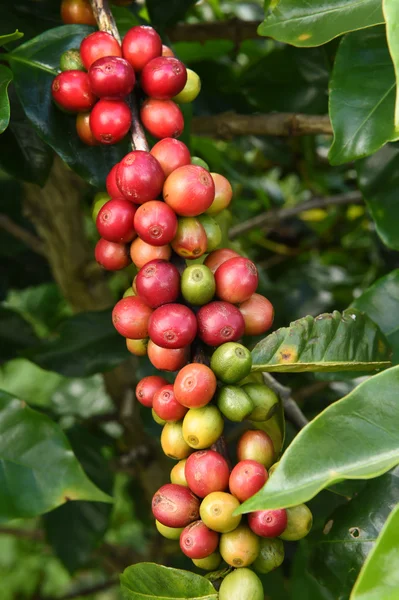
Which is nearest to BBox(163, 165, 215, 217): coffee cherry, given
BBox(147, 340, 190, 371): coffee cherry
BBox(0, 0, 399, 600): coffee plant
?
BBox(0, 0, 399, 600): coffee plant

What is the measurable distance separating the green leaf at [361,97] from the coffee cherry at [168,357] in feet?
0.94

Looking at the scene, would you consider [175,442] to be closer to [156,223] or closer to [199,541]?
[199,541]

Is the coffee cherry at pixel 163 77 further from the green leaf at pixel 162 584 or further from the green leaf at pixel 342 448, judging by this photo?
the green leaf at pixel 162 584

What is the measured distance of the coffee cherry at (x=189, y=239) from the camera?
1.87 ft

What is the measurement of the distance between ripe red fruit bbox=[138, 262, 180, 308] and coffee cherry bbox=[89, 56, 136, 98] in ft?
0.57

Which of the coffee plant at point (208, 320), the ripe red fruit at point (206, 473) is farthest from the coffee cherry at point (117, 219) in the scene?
the ripe red fruit at point (206, 473)

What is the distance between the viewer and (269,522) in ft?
1.62

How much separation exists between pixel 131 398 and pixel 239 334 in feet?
2.75

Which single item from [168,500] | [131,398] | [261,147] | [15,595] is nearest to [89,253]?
[131,398]

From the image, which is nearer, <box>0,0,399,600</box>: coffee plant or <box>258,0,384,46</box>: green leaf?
<box>0,0,399,600</box>: coffee plant

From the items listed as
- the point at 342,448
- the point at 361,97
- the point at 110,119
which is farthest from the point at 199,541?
the point at 361,97

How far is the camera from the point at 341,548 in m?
0.62

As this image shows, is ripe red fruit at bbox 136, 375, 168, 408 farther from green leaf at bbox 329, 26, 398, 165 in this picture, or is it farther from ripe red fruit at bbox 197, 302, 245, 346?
green leaf at bbox 329, 26, 398, 165

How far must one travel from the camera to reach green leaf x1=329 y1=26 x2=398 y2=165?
26.5 inches
